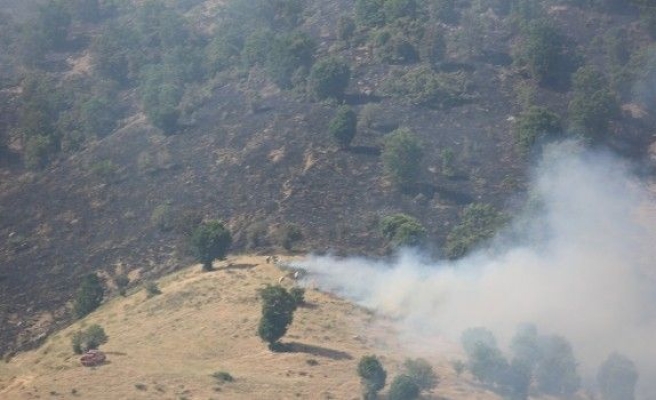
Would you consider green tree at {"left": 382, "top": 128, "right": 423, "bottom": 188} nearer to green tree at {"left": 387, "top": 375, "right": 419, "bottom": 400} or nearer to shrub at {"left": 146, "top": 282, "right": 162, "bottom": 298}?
shrub at {"left": 146, "top": 282, "right": 162, "bottom": 298}

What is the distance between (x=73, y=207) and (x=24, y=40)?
226 feet

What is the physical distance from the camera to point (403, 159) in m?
128

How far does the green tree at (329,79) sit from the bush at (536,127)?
31.4m

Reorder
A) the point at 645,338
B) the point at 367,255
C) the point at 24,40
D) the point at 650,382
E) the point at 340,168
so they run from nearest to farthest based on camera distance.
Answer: the point at 650,382 → the point at 645,338 → the point at 367,255 → the point at 340,168 → the point at 24,40

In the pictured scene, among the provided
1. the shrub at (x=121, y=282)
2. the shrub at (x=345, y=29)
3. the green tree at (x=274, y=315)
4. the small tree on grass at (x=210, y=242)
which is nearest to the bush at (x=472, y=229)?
the small tree on grass at (x=210, y=242)

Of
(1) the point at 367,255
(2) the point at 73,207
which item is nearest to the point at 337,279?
(1) the point at 367,255

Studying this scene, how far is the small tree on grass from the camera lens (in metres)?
104

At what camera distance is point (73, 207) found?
136m

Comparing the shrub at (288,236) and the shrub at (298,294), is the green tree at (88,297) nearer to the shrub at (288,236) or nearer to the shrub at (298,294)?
the shrub at (288,236)

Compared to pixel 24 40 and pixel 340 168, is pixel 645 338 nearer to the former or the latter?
pixel 340 168

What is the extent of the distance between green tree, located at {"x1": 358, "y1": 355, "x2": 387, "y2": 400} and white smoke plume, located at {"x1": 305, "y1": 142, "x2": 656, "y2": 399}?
13.0 meters

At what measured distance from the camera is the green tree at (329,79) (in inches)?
5984

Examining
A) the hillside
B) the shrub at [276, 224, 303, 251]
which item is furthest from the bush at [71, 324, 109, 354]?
the shrub at [276, 224, 303, 251]

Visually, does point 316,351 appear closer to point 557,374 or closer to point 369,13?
point 557,374
